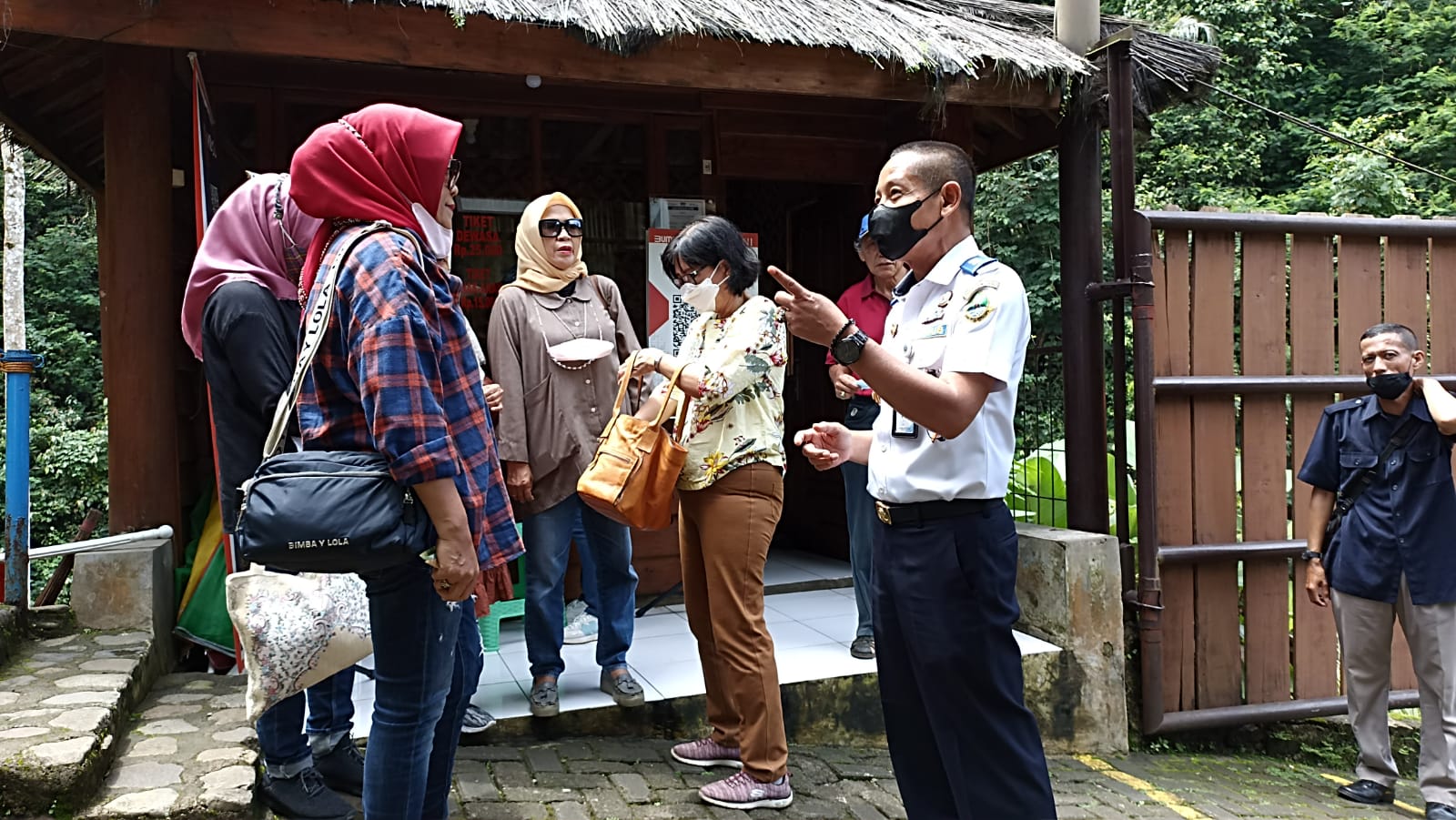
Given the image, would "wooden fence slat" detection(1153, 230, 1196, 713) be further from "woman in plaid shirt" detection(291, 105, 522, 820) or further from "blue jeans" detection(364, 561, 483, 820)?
"blue jeans" detection(364, 561, 483, 820)

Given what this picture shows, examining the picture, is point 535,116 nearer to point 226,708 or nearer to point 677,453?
point 677,453

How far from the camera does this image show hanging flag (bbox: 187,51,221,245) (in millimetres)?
3844

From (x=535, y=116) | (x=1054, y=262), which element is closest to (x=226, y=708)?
(x=535, y=116)

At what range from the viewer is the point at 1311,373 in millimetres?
5027

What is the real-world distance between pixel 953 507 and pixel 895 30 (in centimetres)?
319

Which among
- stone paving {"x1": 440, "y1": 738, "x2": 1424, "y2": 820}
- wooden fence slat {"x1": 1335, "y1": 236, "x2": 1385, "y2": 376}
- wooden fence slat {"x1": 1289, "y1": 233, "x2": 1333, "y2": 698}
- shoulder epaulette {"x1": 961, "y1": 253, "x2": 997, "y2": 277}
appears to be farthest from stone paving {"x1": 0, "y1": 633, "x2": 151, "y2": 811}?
wooden fence slat {"x1": 1335, "y1": 236, "x2": 1385, "y2": 376}

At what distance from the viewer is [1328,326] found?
5.04 m

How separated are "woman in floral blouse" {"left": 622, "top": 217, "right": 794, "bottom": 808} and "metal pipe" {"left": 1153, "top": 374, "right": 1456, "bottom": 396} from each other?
2.42 metres

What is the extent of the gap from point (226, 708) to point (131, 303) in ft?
5.93

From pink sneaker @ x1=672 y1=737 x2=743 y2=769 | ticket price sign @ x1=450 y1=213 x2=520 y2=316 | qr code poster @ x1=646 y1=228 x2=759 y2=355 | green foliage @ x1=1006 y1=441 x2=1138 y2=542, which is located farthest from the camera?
green foliage @ x1=1006 y1=441 x2=1138 y2=542

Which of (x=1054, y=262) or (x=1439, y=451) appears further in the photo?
(x=1054, y=262)

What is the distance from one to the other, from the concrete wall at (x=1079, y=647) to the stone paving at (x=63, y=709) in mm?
3597

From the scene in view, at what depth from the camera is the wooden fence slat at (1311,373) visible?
4996 millimetres

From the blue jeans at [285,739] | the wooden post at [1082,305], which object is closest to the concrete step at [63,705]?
the blue jeans at [285,739]
